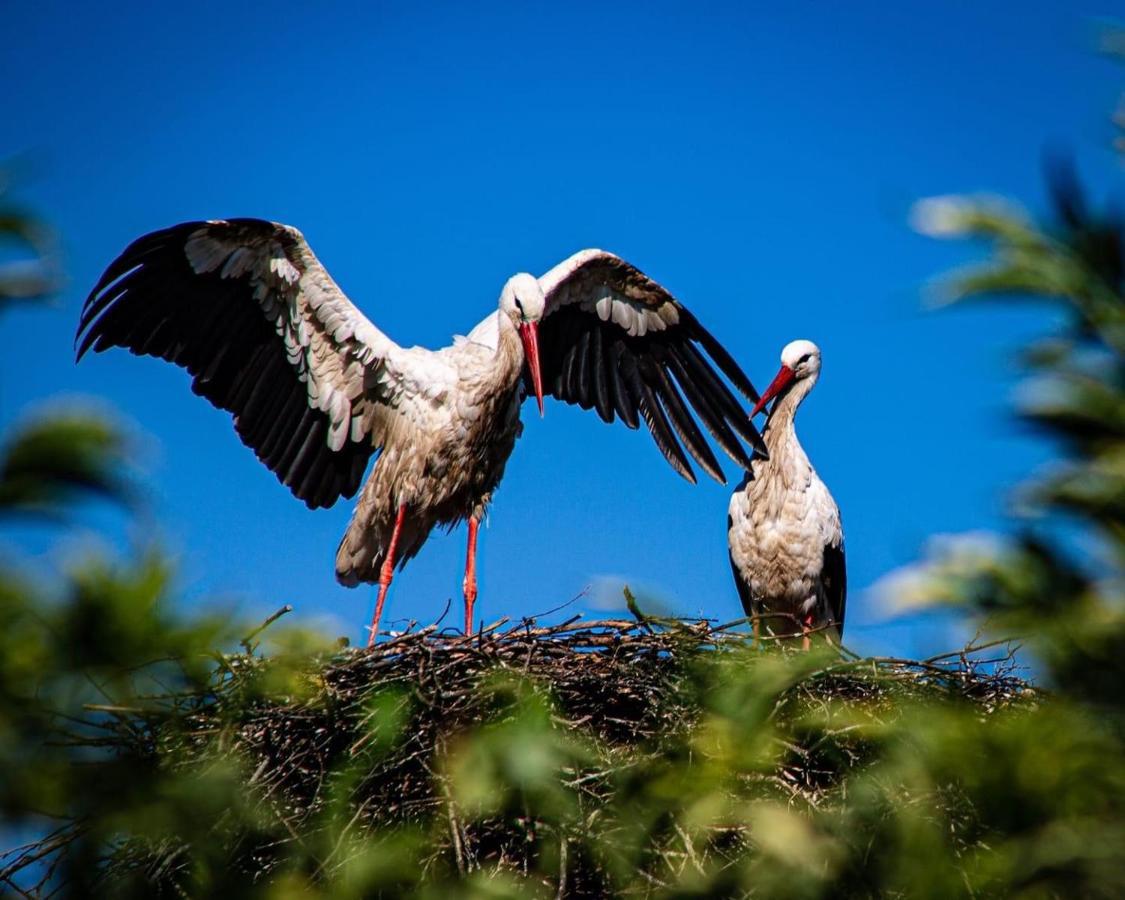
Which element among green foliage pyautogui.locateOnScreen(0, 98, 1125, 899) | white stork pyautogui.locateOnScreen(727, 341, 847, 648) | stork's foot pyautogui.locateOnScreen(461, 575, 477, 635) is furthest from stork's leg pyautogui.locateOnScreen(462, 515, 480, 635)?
green foliage pyautogui.locateOnScreen(0, 98, 1125, 899)

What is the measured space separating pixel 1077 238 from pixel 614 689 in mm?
3473

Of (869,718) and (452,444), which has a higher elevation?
(452,444)

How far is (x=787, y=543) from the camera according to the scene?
743 cm

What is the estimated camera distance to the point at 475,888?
2.66m

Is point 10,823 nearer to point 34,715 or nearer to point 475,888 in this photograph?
point 34,715

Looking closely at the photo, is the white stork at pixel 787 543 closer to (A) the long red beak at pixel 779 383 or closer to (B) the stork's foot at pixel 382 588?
(A) the long red beak at pixel 779 383

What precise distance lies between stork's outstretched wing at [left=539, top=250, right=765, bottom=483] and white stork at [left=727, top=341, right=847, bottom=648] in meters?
0.18

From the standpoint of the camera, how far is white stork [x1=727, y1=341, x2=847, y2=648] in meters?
7.44

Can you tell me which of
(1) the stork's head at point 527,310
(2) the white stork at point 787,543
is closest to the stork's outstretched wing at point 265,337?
(1) the stork's head at point 527,310

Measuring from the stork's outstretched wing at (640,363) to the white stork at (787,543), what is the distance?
180 mm

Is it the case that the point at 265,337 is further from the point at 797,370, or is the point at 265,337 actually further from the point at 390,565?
the point at 797,370

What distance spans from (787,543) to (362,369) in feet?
7.89

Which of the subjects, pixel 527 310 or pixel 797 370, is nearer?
pixel 527 310

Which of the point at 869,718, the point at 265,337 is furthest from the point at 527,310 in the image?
the point at 869,718
